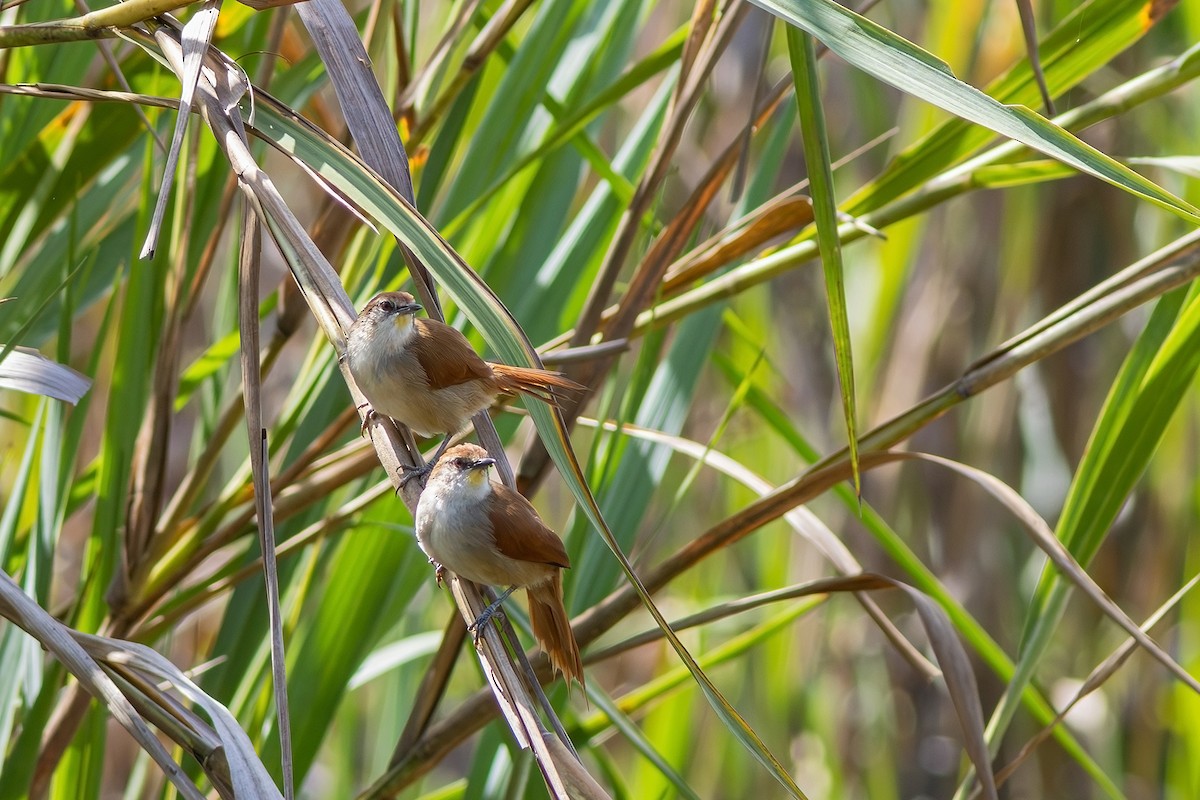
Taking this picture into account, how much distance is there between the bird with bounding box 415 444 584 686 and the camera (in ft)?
3.40

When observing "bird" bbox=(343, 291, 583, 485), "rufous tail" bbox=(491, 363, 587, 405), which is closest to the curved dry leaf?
"bird" bbox=(343, 291, 583, 485)

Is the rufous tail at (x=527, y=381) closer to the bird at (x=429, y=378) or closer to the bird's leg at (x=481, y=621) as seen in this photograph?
the bird at (x=429, y=378)

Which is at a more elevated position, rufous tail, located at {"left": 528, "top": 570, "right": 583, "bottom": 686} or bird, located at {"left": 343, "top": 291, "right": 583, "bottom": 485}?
bird, located at {"left": 343, "top": 291, "right": 583, "bottom": 485}

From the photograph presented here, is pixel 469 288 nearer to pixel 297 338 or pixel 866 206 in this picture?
pixel 866 206

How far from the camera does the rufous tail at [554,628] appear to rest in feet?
3.36

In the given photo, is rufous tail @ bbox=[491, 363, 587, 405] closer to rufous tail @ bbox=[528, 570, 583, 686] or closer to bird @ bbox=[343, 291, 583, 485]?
bird @ bbox=[343, 291, 583, 485]

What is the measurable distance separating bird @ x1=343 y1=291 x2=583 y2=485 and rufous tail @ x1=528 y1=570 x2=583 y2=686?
17cm

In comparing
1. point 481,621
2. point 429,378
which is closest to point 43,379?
point 429,378

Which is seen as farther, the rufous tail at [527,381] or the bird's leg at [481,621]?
the rufous tail at [527,381]

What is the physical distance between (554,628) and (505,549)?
3.5 inches

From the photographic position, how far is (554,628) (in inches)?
42.4

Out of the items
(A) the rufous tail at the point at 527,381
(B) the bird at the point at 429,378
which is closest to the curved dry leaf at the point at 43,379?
(B) the bird at the point at 429,378

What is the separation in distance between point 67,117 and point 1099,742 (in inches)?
112

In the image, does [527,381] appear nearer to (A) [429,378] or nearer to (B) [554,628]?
(A) [429,378]
